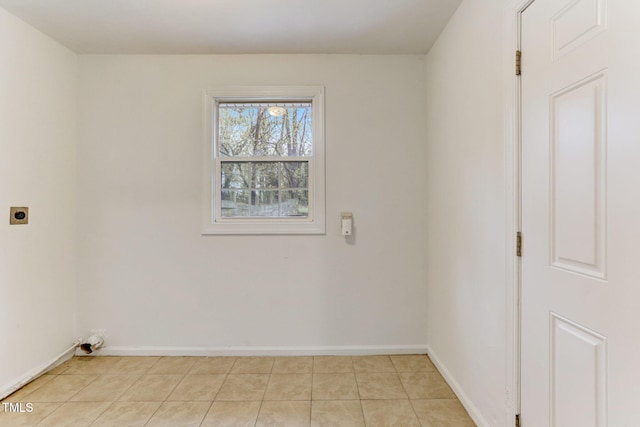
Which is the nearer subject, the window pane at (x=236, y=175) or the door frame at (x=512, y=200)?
the door frame at (x=512, y=200)

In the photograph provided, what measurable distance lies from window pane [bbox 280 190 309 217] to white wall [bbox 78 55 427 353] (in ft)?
0.69

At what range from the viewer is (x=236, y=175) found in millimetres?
2650

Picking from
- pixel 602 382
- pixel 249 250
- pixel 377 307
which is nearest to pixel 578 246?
pixel 602 382

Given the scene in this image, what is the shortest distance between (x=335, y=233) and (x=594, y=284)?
174cm

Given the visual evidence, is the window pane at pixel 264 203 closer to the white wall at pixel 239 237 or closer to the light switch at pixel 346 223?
the white wall at pixel 239 237

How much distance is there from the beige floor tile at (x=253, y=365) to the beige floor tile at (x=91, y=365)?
0.95 metres

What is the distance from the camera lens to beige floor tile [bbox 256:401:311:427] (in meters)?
1.75

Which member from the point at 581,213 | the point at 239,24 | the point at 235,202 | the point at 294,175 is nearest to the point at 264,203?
the point at 235,202

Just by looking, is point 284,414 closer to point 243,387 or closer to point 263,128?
point 243,387

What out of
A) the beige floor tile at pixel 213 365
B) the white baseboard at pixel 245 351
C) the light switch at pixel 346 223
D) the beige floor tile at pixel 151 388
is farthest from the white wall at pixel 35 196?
the light switch at pixel 346 223

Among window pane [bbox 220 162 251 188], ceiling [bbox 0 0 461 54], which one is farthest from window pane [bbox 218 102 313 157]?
ceiling [bbox 0 0 461 54]

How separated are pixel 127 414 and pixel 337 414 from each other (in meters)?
1.24

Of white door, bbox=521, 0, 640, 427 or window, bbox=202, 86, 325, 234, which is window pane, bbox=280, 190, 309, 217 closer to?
window, bbox=202, 86, 325, 234

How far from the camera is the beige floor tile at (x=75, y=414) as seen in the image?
5.74 ft
